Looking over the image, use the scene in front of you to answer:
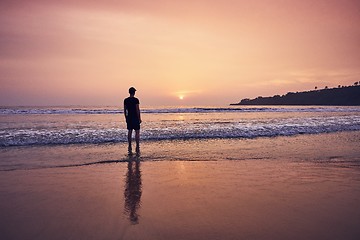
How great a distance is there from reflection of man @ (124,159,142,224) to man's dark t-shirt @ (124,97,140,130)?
3190 mm

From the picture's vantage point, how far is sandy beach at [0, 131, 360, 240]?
9.59 feet

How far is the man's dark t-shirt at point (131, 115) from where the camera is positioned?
9555mm

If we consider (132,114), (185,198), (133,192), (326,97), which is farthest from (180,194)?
(326,97)

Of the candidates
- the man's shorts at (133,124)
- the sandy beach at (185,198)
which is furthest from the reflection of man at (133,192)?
the man's shorts at (133,124)

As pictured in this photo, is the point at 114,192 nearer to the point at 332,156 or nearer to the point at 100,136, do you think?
the point at 332,156

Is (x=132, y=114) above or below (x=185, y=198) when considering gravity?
above

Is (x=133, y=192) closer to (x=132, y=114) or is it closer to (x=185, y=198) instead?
(x=185, y=198)

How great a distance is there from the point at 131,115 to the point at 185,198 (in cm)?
605

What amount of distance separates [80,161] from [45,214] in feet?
12.7

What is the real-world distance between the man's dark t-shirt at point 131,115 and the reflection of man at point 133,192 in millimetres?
3190

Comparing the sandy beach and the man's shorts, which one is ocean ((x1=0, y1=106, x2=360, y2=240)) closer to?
the sandy beach

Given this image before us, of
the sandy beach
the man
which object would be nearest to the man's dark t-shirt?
the man

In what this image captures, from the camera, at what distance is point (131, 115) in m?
9.65

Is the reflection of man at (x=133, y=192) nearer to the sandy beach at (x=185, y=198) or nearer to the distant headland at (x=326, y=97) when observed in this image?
the sandy beach at (x=185, y=198)
